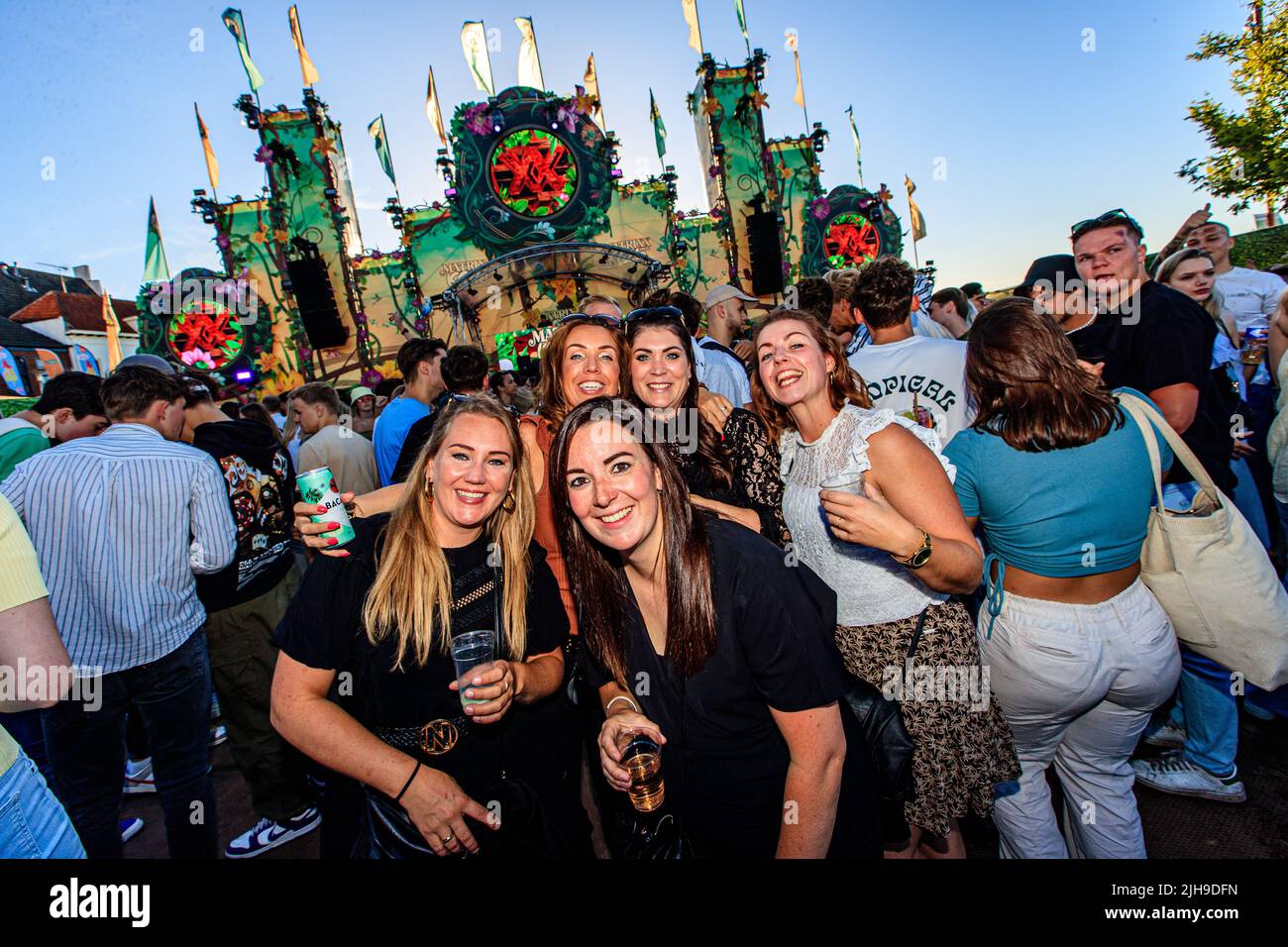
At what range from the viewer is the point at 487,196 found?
14.3 metres

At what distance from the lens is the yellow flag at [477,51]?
14320 millimetres

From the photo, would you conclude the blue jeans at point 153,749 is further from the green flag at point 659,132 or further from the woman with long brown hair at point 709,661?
Answer: the green flag at point 659,132

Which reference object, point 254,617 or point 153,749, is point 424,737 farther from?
point 254,617

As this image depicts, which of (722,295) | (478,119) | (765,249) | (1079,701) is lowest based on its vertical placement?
(1079,701)

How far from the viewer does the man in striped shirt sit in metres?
2.48

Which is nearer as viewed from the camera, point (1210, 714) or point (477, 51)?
point (1210, 714)

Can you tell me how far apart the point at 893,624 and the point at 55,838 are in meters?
2.59

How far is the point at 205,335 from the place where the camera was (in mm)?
13766

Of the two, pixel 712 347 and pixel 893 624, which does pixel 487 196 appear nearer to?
pixel 712 347

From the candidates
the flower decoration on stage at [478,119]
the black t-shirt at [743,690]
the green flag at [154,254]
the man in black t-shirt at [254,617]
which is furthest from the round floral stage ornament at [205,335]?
the black t-shirt at [743,690]

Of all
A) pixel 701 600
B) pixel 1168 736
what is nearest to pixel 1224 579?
pixel 1168 736

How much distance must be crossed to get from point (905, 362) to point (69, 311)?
37.8 metres

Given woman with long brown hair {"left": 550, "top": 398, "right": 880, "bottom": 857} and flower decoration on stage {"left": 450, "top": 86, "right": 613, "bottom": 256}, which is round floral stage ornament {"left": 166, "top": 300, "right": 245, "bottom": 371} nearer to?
flower decoration on stage {"left": 450, "top": 86, "right": 613, "bottom": 256}
